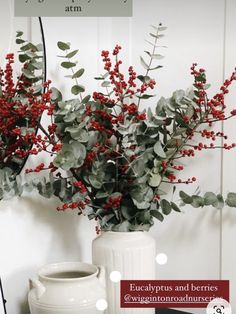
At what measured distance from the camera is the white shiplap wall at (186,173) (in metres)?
1.13

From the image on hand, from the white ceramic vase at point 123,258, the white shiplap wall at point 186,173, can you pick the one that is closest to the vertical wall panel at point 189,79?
the white shiplap wall at point 186,173

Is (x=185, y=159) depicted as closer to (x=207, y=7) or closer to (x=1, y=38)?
Answer: (x=207, y=7)

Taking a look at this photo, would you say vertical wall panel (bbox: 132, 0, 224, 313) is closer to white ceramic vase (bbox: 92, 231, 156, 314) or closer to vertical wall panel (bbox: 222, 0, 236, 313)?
vertical wall panel (bbox: 222, 0, 236, 313)

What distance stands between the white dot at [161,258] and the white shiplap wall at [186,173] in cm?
1

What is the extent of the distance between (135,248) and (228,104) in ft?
1.31

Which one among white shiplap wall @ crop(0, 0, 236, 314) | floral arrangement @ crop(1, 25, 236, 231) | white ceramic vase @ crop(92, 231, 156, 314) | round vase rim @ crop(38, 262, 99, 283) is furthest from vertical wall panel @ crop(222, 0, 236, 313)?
round vase rim @ crop(38, 262, 99, 283)

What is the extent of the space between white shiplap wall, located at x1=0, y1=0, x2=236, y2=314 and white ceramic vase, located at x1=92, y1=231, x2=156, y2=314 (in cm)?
15

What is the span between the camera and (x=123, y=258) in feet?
3.47

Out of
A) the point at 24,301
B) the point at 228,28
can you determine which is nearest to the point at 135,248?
the point at 24,301

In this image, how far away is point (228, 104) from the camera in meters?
1.22

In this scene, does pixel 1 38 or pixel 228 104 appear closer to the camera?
pixel 1 38

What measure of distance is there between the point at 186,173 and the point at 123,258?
0.96 feet

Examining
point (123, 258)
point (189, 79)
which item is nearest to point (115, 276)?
point (123, 258)

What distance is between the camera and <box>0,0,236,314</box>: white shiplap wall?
1129mm
